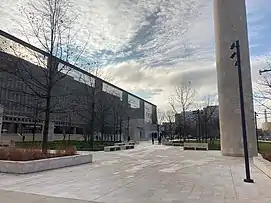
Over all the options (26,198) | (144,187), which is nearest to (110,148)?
(144,187)

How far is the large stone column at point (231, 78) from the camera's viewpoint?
19578mm

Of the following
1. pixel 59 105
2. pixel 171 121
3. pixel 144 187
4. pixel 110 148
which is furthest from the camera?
pixel 171 121

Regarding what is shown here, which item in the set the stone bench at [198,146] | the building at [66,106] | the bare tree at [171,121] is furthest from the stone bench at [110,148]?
the bare tree at [171,121]

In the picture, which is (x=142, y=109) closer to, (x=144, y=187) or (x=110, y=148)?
(x=110, y=148)

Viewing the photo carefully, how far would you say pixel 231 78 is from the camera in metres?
20.3

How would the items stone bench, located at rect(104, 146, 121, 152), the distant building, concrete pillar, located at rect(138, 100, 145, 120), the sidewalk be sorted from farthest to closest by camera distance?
concrete pillar, located at rect(138, 100, 145, 120) → the distant building → stone bench, located at rect(104, 146, 121, 152) → the sidewalk

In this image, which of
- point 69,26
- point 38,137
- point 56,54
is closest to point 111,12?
point 69,26

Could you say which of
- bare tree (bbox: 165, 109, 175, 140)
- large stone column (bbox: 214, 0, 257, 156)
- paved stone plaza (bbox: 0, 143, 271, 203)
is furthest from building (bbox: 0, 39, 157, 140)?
paved stone plaza (bbox: 0, 143, 271, 203)

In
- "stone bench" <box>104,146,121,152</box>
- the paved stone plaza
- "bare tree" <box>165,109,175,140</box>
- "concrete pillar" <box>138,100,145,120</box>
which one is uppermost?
"concrete pillar" <box>138,100,145,120</box>

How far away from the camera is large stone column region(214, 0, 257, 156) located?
19.6m

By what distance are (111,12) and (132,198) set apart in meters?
13.7

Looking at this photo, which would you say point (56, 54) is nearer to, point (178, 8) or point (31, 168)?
point (31, 168)

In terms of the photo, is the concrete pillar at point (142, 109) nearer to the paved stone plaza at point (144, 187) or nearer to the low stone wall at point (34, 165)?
the low stone wall at point (34, 165)

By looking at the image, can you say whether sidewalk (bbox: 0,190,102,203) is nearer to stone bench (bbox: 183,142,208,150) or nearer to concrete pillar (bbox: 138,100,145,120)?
stone bench (bbox: 183,142,208,150)
